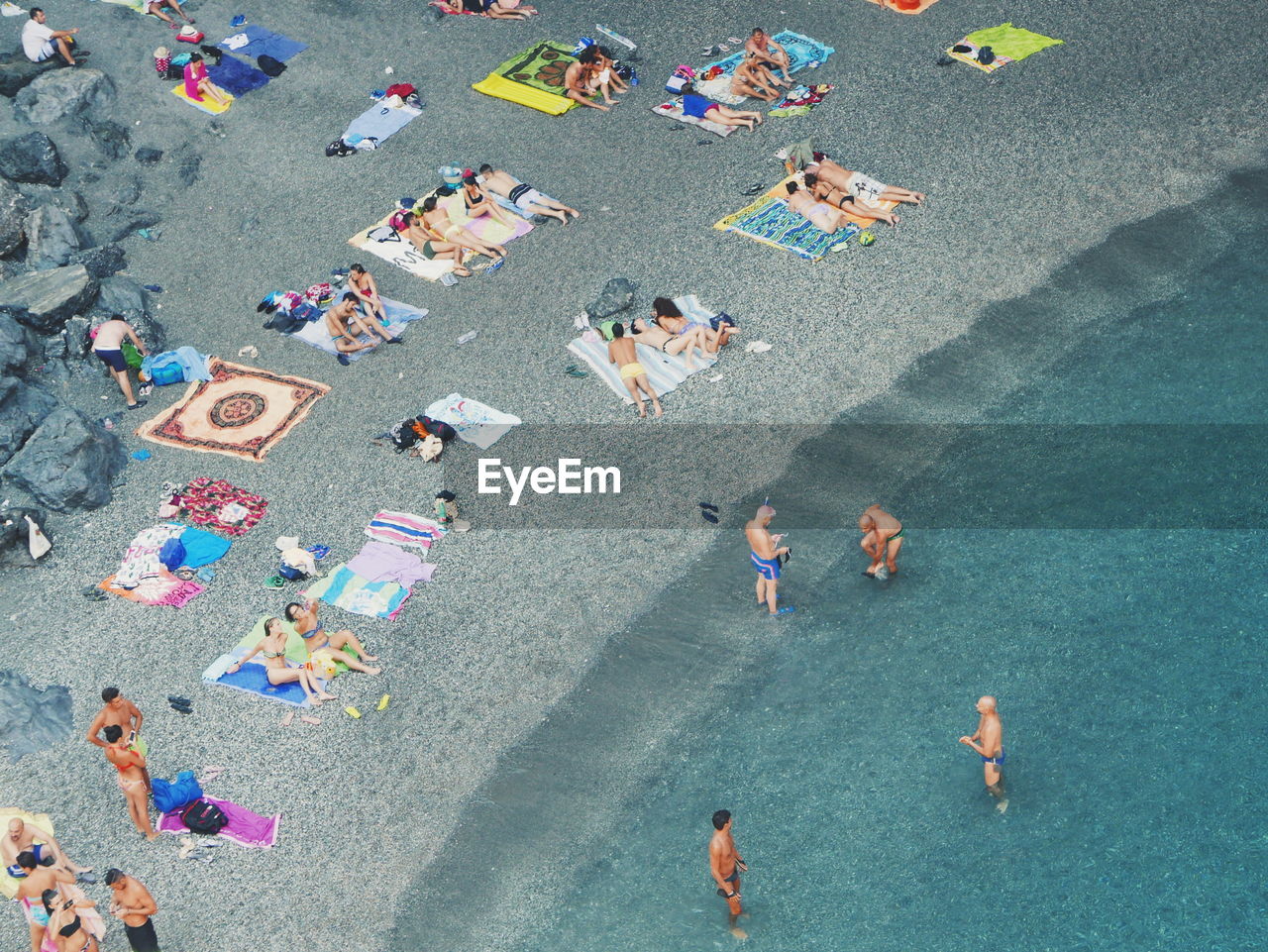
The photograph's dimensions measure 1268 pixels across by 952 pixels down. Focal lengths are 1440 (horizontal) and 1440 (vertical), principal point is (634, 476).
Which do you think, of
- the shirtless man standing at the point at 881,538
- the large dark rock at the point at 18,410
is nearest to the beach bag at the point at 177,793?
the large dark rock at the point at 18,410

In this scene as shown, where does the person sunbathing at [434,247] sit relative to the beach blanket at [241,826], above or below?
above

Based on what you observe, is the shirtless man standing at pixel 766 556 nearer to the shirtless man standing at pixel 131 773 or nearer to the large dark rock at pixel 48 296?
the shirtless man standing at pixel 131 773

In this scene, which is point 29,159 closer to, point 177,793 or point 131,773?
point 131,773

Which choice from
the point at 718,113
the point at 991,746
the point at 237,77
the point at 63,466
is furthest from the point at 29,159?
the point at 991,746

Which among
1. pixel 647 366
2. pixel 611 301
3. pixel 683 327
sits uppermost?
pixel 683 327

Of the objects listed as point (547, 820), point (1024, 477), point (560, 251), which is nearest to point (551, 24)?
point (560, 251)

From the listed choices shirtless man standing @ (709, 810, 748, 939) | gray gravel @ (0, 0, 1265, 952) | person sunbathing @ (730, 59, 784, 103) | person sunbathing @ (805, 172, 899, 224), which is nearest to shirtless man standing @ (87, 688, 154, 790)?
gray gravel @ (0, 0, 1265, 952)
